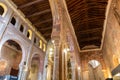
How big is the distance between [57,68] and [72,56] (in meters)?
5.74

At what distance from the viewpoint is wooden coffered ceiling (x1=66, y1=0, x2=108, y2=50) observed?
876 cm

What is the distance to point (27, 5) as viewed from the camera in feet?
34.7

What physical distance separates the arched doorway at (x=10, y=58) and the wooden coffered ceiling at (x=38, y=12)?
4.42m

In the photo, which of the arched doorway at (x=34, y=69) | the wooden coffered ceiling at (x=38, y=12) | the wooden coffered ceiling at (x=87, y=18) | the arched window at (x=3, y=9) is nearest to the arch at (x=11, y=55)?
the arched doorway at (x=34, y=69)

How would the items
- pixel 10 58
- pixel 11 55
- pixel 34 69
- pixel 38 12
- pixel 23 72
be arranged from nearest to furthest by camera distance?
pixel 23 72, pixel 38 12, pixel 10 58, pixel 11 55, pixel 34 69

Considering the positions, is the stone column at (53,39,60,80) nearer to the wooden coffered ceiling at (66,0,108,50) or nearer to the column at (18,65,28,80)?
the wooden coffered ceiling at (66,0,108,50)

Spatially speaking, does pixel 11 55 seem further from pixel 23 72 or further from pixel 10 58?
pixel 23 72

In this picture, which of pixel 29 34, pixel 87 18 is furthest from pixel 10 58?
pixel 87 18

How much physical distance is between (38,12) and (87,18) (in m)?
4.82

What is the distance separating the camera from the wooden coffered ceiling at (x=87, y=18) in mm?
8760

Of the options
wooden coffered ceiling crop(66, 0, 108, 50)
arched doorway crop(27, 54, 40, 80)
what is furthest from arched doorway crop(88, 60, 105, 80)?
arched doorway crop(27, 54, 40, 80)

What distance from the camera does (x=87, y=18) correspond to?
34.1 feet

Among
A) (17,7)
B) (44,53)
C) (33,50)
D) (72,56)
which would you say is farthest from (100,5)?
(44,53)

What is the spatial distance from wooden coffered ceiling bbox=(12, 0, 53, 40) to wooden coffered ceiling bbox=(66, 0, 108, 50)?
2.78m
